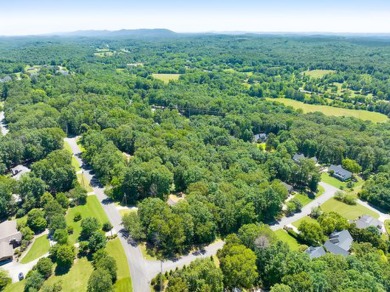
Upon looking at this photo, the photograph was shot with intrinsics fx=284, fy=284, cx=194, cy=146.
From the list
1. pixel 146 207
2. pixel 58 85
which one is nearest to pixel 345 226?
pixel 146 207

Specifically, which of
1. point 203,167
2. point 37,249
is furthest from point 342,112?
point 37,249

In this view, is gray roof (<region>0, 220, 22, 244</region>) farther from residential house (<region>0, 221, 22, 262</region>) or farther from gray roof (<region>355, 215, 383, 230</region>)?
gray roof (<region>355, 215, 383, 230</region>)

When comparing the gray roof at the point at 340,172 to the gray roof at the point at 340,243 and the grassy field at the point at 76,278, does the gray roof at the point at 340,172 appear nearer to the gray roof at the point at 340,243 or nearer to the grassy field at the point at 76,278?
the gray roof at the point at 340,243

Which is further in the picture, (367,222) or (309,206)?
(309,206)

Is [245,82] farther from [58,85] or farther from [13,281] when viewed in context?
[13,281]

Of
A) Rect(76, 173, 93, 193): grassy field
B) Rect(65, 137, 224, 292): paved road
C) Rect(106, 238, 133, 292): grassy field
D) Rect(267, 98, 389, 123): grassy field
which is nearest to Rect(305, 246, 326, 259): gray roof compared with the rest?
Rect(65, 137, 224, 292): paved road

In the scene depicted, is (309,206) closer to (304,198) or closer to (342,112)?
(304,198)

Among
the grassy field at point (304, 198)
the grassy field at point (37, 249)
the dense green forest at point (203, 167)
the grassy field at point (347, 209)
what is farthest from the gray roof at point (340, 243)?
the grassy field at point (37, 249)
